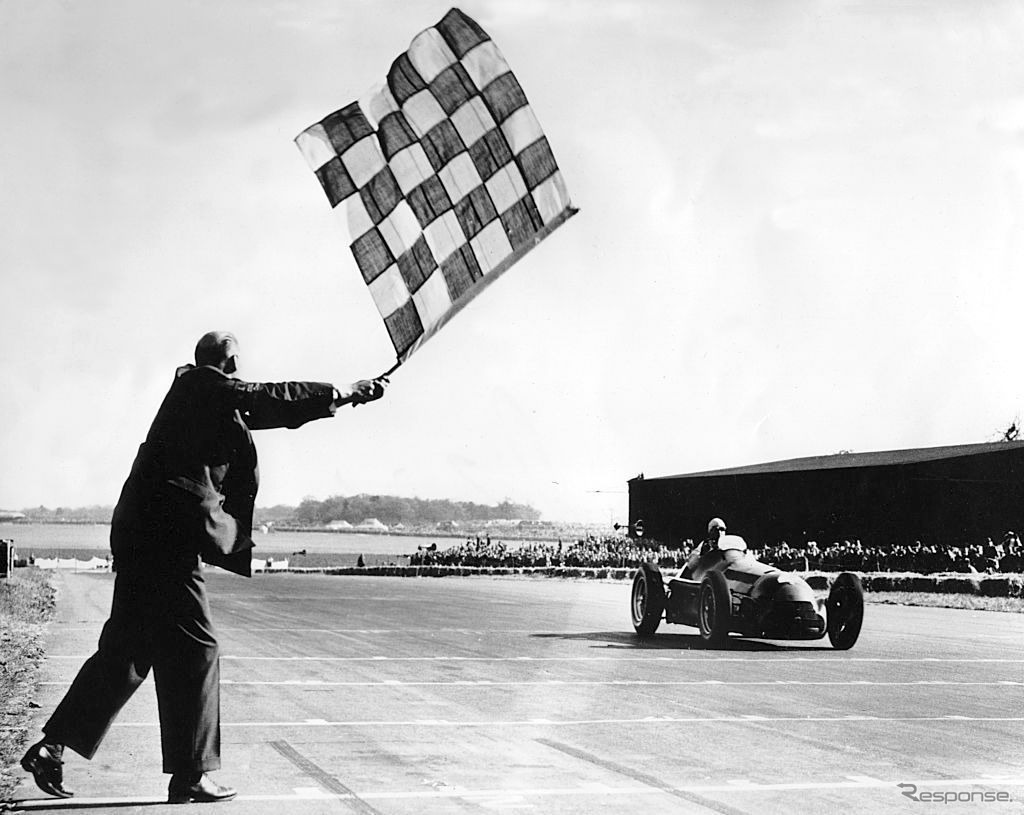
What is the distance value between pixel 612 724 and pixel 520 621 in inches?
467

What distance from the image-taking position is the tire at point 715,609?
1582cm

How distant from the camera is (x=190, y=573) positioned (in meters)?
6.04

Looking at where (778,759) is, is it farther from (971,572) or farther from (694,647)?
(971,572)

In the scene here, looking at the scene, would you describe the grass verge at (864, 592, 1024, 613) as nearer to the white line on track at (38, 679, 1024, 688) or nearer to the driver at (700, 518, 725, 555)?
the driver at (700, 518, 725, 555)

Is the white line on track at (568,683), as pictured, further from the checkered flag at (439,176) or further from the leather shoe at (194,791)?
the checkered flag at (439,176)

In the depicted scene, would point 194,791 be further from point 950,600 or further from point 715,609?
point 950,600

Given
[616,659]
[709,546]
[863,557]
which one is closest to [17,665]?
[616,659]

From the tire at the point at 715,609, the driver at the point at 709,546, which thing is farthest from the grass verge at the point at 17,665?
the driver at the point at 709,546

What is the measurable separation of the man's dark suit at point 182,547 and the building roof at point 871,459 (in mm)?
43388

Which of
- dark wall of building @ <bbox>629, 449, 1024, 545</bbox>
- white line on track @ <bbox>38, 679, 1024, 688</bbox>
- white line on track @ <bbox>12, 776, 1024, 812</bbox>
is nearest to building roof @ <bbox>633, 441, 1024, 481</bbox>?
dark wall of building @ <bbox>629, 449, 1024, 545</bbox>

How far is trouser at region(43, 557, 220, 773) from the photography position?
5.95 m

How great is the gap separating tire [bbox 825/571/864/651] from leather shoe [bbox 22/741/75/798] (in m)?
11.2

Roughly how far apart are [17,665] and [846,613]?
9098mm

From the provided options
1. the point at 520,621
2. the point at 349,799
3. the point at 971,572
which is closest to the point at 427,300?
the point at 349,799
